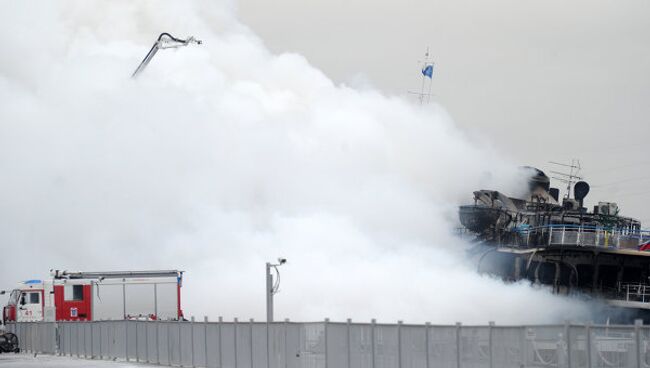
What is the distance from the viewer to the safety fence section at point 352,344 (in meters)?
24.0

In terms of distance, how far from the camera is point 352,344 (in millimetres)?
32656

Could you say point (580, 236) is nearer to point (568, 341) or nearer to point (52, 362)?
point (52, 362)

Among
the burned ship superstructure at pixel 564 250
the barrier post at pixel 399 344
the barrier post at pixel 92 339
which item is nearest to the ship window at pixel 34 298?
the barrier post at pixel 92 339

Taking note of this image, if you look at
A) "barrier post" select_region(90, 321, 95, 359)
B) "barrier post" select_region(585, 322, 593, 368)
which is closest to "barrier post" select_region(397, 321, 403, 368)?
"barrier post" select_region(585, 322, 593, 368)

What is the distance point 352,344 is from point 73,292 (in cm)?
3157

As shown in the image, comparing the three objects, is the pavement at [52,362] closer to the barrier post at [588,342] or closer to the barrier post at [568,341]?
the barrier post at [568,341]

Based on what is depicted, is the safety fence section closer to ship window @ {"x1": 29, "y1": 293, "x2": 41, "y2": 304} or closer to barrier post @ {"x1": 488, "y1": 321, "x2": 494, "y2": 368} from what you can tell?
barrier post @ {"x1": 488, "y1": 321, "x2": 494, "y2": 368}

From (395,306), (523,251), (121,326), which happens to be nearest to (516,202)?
(523,251)

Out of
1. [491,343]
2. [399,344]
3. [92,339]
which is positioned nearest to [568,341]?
[491,343]

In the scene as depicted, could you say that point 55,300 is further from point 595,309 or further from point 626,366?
point 626,366

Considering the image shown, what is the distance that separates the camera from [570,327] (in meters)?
24.3

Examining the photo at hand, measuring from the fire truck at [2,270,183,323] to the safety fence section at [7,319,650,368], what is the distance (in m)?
6.71

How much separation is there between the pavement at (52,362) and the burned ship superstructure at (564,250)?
3153cm

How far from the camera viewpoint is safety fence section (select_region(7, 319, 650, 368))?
23969 mm
